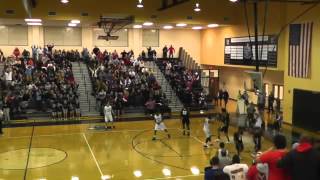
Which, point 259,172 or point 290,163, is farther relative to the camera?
point 259,172

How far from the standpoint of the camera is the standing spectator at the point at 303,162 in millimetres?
4730

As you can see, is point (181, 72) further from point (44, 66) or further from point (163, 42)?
point (44, 66)

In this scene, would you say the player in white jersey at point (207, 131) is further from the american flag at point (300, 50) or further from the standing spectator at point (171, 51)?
the standing spectator at point (171, 51)

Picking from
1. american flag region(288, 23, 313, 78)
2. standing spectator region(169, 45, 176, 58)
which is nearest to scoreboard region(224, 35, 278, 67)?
american flag region(288, 23, 313, 78)

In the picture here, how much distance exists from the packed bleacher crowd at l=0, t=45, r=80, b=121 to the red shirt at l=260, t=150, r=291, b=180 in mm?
21722

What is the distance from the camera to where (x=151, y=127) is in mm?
23688

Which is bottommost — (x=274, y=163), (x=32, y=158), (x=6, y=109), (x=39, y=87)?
(x=32, y=158)

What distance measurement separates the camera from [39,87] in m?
26.8

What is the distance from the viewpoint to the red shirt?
5.17 metres

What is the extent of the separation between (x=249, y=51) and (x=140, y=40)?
12122 millimetres

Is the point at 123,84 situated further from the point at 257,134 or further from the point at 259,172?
the point at 259,172

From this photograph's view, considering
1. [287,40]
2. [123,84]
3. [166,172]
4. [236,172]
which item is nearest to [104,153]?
[166,172]

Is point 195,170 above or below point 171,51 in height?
below

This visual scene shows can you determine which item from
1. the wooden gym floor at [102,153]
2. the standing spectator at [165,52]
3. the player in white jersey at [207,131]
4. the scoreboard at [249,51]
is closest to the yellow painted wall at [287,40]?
the scoreboard at [249,51]
